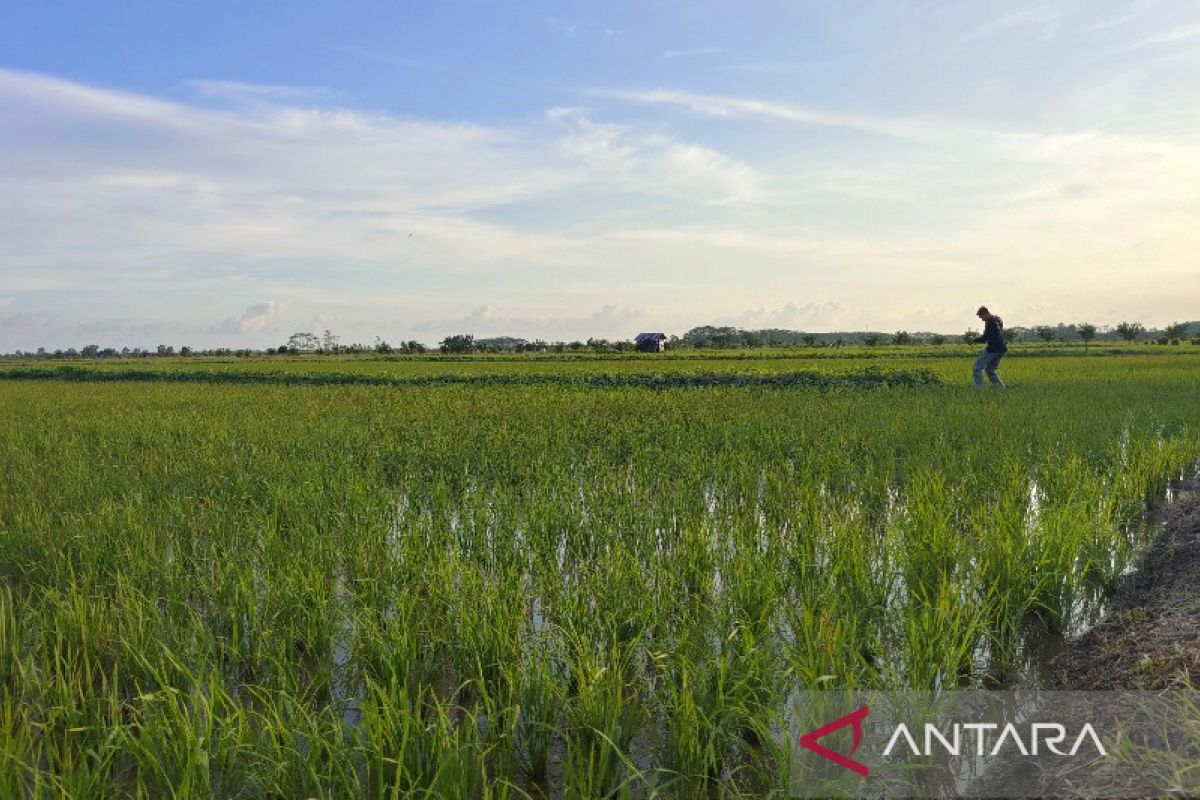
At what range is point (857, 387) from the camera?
13.9 m

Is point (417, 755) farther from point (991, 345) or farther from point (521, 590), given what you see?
point (991, 345)

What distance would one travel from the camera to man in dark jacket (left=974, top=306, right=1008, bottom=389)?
1190 cm

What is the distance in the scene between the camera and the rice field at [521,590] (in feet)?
7.46

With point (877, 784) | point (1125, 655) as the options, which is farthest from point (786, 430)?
point (877, 784)

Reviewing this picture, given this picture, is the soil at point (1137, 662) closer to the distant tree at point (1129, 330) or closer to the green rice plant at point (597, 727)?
the green rice plant at point (597, 727)

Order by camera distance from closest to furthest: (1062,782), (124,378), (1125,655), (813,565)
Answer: (1062,782), (1125,655), (813,565), (124,378)

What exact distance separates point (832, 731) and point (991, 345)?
38.8 ft

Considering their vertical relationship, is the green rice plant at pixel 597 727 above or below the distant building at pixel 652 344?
below

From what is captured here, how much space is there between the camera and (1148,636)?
3006 mm

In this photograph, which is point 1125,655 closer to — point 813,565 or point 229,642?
point 813,565

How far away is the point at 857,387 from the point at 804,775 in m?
12.5

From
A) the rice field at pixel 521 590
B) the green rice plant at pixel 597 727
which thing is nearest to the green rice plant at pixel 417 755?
the rice field at pixel 521 590

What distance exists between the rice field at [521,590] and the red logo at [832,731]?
0.12 metres

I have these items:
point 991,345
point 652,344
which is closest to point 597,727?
point 991,345
